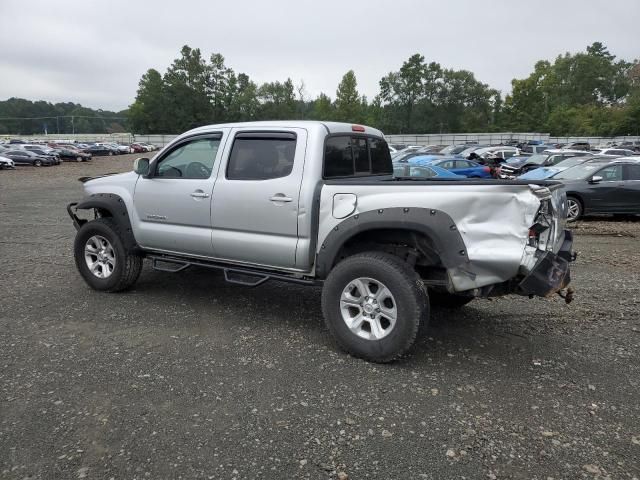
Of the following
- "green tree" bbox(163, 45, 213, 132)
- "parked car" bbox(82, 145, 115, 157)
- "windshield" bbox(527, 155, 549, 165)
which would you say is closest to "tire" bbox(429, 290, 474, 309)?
"windshield" bbox(527, 155, 549, 165)

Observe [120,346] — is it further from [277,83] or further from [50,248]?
[277,83]

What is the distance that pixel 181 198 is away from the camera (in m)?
5.15

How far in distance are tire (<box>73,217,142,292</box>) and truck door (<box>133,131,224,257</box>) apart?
0.29 m

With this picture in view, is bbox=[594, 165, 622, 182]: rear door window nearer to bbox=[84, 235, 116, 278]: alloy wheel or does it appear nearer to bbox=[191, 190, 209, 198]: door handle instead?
bbox=[191, 190, 209, 198]: door handle

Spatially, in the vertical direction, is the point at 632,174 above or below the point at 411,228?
above

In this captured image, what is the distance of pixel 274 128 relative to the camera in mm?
4715

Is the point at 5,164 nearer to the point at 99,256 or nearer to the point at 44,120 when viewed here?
the point at 99,256

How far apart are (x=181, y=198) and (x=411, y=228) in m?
2.53

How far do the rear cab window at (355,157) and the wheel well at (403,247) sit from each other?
2.24 feet

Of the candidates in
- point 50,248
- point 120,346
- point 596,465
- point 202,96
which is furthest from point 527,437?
point 202,96

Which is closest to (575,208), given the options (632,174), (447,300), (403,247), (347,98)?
(632,174)

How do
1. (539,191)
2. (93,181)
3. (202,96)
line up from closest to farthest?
(539,191), (93,181), (202,96)

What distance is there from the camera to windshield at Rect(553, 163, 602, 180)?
1196 centimetres

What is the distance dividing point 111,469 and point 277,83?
117 meters
